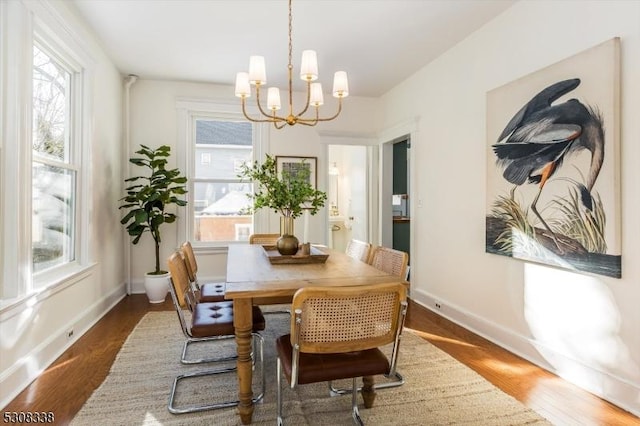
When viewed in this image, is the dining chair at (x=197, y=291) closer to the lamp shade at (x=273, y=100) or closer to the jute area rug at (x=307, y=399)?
the jute area rug at (x=307, y=399)

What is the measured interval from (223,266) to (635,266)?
167 inches

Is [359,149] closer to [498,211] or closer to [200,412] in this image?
[498,211]

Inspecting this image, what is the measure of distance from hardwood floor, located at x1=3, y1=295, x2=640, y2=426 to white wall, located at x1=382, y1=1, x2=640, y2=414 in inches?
5.2

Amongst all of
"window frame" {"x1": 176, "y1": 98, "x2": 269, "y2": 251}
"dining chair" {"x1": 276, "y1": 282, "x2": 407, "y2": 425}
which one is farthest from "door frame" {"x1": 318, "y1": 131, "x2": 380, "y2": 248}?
"dining chair" {"x1": 276, "y1": 282, "x2": 407, "y2": 425}

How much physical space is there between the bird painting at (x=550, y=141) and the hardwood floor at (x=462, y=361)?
2.92 ft

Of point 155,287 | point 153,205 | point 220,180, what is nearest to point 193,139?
point 220,180

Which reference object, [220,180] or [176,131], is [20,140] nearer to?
[176,131]

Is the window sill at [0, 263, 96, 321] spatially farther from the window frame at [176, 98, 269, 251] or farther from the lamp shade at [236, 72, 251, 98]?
the lamp shade at [236, 72, 251, 98]

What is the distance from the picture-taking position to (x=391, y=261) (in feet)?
7.57

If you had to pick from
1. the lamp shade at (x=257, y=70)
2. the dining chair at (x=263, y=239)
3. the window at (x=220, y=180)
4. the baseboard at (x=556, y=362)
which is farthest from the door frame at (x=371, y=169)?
the lamp shade at (x=257, y=70)

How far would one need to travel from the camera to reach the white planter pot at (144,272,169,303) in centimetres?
400

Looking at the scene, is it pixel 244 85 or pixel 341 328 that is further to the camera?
pixel 244 85

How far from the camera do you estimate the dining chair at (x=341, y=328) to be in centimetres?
138

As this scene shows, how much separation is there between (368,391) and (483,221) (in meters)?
1.93
